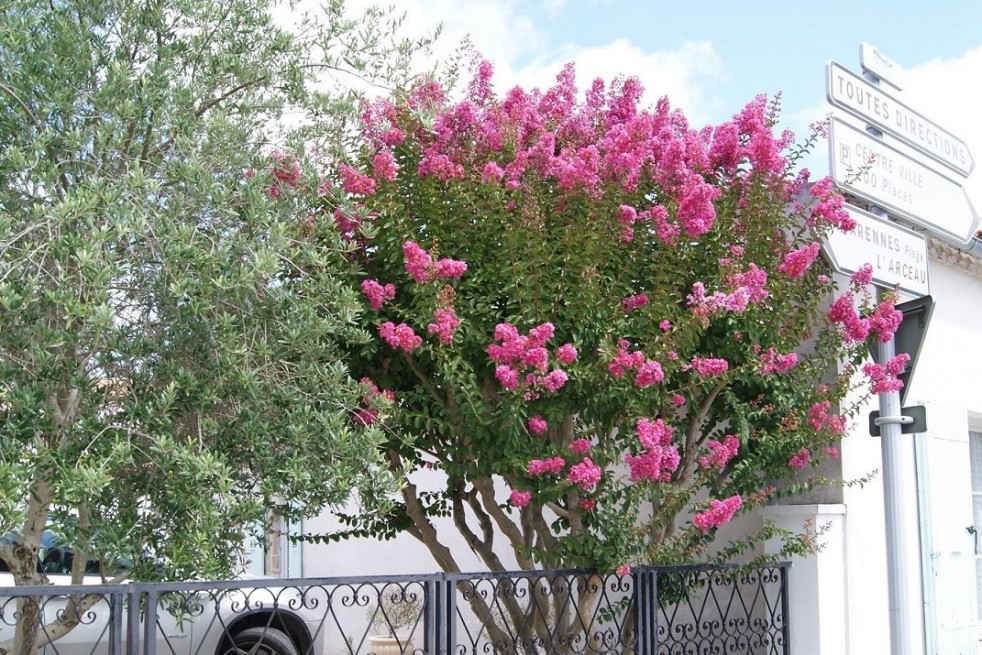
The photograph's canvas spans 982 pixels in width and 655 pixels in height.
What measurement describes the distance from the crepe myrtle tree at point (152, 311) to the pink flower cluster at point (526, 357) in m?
0.64

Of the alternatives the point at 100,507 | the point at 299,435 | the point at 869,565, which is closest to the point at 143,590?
the point at 100,507

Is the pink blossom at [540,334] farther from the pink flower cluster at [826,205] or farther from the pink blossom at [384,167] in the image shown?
the pink flower cluster at [826,205]

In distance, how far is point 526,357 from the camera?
4816 mm

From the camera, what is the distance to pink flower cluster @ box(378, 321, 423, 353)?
496 centimetres

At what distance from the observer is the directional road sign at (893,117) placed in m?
4.56

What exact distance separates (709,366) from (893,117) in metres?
1.43

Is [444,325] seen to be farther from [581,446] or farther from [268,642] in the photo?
[268,642]

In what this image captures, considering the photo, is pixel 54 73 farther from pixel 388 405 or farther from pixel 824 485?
pixel 824 485

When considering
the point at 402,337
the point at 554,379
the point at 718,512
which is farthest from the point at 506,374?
the point at 718,512

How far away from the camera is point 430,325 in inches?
195

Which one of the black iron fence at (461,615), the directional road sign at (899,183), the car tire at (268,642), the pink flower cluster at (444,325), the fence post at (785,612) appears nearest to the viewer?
the black iron fence at (461,615)

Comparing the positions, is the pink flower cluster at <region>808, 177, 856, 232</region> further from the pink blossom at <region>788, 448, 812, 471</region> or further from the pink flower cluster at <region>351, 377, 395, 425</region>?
the pink flower cluster at <region>351, 377, 395, 425</region>

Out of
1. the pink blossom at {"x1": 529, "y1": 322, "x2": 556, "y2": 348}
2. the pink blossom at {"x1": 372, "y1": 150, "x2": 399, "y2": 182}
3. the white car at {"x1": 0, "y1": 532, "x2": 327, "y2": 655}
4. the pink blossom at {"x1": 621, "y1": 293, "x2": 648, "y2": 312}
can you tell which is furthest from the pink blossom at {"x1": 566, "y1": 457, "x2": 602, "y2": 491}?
the pink blossom at {"x1": 372, "y1": 150, "x2": 399, "y2": 182}

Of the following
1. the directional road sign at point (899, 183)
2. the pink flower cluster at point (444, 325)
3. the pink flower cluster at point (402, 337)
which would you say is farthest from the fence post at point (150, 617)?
the directional road sign at point (899, 183)
